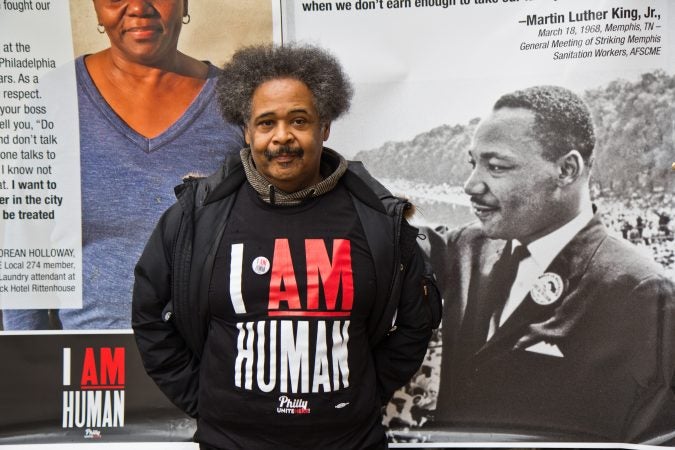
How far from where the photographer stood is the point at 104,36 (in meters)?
3.01

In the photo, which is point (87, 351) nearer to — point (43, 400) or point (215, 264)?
point (43, 400)

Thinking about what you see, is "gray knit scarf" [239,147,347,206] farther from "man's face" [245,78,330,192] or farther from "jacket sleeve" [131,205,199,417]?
"jacket sleeve" [131,205,199,417]

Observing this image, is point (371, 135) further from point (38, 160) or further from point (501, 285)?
point (38, 160)

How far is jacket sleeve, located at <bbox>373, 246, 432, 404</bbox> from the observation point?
239 centimetres

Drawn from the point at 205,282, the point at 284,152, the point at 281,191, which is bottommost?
the point at 205,282

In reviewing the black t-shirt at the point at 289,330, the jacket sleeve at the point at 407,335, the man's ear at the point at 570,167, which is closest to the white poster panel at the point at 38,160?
the black t-shirt at the point at 289,330

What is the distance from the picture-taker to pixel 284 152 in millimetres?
2146

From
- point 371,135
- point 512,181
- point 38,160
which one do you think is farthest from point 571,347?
point 38,160

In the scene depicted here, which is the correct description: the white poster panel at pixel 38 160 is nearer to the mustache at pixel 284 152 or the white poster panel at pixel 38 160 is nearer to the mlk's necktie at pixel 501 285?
the mustache at pixel 284 152

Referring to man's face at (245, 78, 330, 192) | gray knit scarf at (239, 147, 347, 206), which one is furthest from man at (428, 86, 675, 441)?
man's face at (245, 78, 330, 192)

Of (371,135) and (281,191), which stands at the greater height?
(371,135)

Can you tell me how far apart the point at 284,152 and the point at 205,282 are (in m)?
0.48

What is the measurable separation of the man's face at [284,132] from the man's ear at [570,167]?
122cm

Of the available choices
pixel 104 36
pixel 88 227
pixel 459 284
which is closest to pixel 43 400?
pixel 88 227
